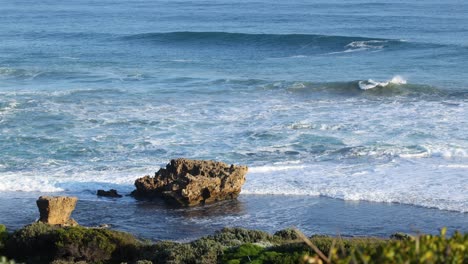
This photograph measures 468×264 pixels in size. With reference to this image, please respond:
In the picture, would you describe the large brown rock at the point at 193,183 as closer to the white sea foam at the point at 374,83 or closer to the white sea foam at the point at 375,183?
the white sea foam at the point at 375,183

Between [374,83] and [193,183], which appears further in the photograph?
[374,83]

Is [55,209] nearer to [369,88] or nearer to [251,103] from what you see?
[251,103]

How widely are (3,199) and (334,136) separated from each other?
12791 millimetres

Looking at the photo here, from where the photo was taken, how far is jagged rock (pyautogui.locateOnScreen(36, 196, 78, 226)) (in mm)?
19781

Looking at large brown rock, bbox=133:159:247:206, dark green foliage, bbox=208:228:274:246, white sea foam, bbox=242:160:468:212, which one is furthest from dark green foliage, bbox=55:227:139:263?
white sea foam, bbox=242:160:468:212

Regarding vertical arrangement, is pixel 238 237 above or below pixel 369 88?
below

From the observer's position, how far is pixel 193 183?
74.6 feet

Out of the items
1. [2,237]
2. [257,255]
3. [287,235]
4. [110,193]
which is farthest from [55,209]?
[257,255]

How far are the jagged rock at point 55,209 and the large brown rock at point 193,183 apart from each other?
3503mm

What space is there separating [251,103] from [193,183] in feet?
54.3

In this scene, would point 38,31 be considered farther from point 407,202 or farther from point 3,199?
point 407,202

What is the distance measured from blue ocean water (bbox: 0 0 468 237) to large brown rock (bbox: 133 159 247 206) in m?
1.10

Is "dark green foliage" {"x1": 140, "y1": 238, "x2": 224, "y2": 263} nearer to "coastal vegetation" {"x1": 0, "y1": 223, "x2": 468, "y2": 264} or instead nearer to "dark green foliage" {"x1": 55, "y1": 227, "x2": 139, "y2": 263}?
"coastal vegetation" {"x1": 0, "y1": 223, "x2": 468, "y2": 264}

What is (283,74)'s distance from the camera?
157 feet
